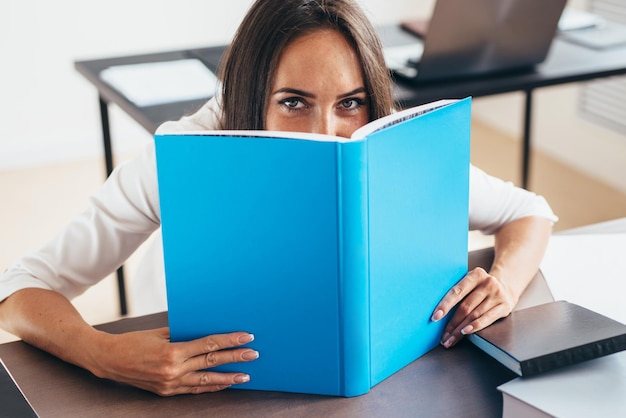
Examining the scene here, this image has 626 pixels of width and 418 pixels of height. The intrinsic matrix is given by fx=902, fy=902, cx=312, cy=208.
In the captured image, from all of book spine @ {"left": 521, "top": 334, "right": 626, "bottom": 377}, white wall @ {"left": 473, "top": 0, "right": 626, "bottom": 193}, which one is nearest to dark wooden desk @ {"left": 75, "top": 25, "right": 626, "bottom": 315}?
white wall @ {"left": 473, "top": 0, "right": 626, "bottom": 193}

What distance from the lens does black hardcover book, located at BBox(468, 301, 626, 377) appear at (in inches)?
40.1

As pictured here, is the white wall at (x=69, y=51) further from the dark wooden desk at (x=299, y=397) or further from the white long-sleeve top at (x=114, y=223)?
the dark wooden desk at (x=299, y=397)

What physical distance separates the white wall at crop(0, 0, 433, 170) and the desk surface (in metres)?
1.26

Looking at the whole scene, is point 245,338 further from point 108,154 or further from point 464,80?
point 108,154

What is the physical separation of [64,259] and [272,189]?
1.64ft

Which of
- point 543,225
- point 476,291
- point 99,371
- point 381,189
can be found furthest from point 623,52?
point 99,371

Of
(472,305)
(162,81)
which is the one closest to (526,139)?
(162,81)

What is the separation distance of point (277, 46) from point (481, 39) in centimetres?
97

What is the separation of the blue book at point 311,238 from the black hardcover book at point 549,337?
0.11 m

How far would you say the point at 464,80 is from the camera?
219 centimetres

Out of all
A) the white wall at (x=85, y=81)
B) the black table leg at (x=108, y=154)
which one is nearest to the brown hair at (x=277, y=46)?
the black table leg at (x=108, y=154)

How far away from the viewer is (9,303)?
4.07 feet

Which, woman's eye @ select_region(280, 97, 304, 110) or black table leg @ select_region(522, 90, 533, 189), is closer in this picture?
woman's eye @ select_region(280, 97, 304, 110)

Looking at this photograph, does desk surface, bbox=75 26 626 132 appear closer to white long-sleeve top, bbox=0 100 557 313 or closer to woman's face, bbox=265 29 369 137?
white long-sleeve top, bbox=0 100 557 313
